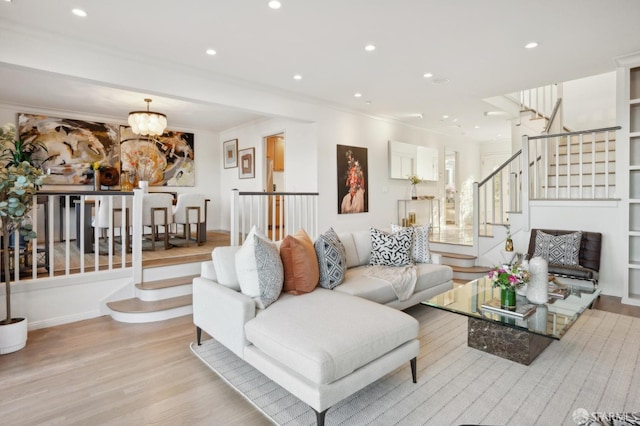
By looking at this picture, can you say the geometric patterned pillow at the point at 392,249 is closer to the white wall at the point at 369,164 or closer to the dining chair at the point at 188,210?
the white wall at the point at 369,164

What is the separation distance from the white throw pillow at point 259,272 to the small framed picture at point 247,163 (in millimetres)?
4525

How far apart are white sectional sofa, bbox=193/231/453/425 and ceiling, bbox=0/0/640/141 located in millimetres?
2121

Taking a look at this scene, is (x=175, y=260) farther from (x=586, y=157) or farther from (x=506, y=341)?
(x=586, y=157)

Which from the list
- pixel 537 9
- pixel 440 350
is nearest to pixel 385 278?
pixel 440 350

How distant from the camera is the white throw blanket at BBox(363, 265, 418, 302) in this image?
10.7 ft

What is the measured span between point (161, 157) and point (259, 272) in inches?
220

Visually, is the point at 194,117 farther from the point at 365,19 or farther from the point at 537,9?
the point at 537,9

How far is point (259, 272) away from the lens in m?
2.49

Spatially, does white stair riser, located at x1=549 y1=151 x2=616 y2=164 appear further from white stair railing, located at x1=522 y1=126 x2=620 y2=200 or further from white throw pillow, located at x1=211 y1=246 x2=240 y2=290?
white throw pillow, located at x1=211 y1=246 x2=240 y2=290

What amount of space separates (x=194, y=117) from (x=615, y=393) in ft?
22.6

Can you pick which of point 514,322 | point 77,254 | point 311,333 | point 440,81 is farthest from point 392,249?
point 77,254

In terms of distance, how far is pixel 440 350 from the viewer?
2.78 metres

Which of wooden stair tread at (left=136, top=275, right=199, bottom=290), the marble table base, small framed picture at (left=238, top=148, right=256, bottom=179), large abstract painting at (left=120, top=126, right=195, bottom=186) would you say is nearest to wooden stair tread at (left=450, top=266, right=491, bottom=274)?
the marble table base

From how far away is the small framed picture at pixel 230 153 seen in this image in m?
7.50
